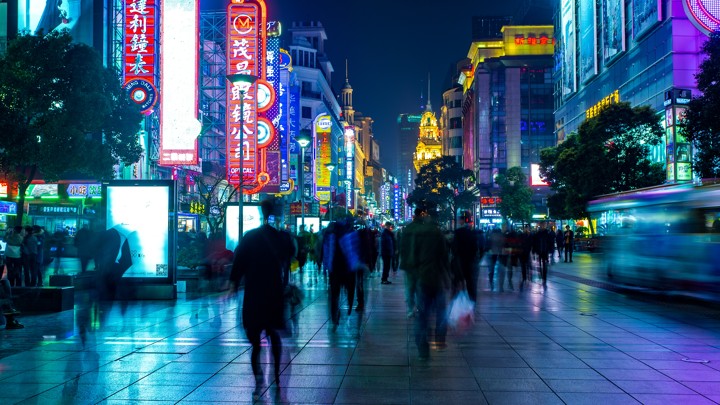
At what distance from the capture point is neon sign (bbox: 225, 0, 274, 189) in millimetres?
36375

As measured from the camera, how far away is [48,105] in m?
22.9

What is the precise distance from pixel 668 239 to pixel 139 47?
2667cm

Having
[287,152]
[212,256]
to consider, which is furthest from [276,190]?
[212,256]

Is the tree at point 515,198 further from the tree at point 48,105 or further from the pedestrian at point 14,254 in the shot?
the pedestrian at point 14,254

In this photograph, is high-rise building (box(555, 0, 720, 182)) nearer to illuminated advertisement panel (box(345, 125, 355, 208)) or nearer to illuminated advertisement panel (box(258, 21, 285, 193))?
illuminated advertisement panel (box(258, 21, 285, 193))

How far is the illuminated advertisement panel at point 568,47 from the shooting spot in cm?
7206

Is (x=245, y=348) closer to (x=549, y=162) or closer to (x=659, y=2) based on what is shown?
(x=659, y=2)

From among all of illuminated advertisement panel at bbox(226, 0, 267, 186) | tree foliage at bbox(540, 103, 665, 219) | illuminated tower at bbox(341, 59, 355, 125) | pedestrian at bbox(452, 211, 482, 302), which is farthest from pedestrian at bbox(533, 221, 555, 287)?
illuminated tower at bbox(341, 59, 355, 125)

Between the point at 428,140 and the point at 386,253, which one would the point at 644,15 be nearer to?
the point at 386,253

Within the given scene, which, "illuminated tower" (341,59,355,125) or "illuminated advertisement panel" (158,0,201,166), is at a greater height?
"illuminated tower" (341,59,355,125)

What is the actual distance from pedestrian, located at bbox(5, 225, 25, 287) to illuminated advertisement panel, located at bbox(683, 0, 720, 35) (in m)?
39.7

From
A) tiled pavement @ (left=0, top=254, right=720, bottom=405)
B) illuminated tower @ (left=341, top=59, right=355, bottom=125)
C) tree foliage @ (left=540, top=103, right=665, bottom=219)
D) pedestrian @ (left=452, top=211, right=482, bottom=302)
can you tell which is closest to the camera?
tiled pavement @ (left=0, top=254, right=720, bottom=405)

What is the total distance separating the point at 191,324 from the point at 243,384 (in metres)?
4.98

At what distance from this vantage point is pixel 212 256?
786 inches
